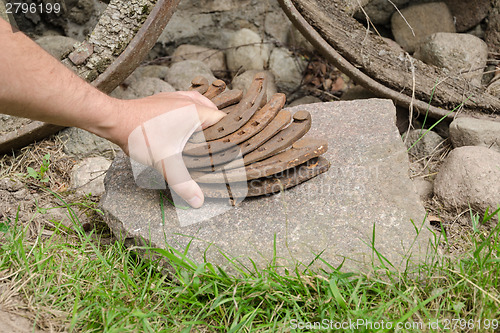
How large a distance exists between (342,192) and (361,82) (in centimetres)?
89

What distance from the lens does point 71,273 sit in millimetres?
1698

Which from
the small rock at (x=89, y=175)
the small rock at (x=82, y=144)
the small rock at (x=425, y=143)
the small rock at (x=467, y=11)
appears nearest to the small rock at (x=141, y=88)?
the small rock at (x=82, y=144)

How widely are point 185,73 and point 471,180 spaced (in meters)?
1.70

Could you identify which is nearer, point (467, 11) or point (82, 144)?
point (82, 144)

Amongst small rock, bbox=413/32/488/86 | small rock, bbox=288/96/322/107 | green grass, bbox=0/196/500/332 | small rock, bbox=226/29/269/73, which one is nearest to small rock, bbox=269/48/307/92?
small rock, bbox=226/29/269/73

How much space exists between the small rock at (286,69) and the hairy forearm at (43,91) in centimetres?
170

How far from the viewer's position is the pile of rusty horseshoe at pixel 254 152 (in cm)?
172

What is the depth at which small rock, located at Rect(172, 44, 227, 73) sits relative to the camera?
3.25 m

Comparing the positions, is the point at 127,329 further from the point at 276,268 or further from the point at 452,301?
the point at 452,301

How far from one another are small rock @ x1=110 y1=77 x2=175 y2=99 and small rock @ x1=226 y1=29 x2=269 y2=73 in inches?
23.2

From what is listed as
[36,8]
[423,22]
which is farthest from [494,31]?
[36,8]

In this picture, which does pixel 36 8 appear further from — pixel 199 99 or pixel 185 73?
pixel 199 99

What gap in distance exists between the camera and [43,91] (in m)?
1.50

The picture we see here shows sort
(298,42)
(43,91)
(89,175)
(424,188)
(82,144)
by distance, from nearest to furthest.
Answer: (43,91)
(424,188)
(89,175)
(82,144)
(298,42)
